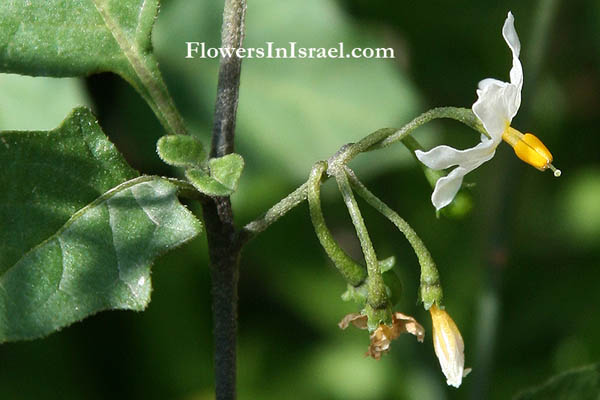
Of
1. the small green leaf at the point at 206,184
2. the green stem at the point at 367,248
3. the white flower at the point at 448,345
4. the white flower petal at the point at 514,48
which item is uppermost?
the white flower petal at the point at 514,48

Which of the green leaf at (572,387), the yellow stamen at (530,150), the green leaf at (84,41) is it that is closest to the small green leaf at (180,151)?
the green leaf at (84,41)

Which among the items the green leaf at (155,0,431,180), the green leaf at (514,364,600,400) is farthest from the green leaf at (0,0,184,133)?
the green leaf at (155,0,431,180)

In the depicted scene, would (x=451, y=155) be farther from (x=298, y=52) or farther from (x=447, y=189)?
(x=298, y=52)

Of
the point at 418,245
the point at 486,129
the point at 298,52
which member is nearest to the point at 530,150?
the point at 486,129

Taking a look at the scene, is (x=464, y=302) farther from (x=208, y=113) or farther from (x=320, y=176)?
(x=320, y=176)

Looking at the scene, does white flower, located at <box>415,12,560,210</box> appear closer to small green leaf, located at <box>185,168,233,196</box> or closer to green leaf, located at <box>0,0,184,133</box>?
small green leaf, located at <box>185,168,233,196</box>

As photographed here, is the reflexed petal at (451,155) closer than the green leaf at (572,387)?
Yes

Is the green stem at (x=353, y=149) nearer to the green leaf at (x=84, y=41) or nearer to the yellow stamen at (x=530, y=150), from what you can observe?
the yellow stamen at (x=530, y=150)
